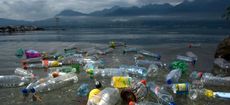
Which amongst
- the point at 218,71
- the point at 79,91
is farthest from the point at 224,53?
the point at 79,91

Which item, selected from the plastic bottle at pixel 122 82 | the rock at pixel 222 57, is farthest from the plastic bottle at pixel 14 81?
the rock at pixel 222 57

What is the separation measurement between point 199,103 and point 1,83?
6514mm

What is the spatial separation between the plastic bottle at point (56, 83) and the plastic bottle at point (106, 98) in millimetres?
2484

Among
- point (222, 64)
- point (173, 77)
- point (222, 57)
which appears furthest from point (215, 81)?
point (222, 57)

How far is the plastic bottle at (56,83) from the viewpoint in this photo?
32.5 ft

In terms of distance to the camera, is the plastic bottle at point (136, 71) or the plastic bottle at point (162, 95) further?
the plastic bottle at point (136, 71)

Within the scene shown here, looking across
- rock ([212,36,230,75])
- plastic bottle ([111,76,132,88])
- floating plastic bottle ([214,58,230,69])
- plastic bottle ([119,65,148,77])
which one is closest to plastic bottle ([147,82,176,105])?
plastic bottle ([111,76,132,88])

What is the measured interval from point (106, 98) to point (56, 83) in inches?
121

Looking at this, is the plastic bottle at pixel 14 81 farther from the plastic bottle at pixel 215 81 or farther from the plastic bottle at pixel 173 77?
the plastic bottle at pixel 215 81

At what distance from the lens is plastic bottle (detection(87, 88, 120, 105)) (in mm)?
7590

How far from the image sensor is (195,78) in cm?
1162

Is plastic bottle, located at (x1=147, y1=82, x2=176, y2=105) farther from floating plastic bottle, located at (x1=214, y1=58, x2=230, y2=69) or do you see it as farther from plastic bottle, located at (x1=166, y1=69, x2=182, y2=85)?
floating plastic bottle, located at (x1=214, y1=58, x2=230, y2=69)

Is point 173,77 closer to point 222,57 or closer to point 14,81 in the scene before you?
point 14,81

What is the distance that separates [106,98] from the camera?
308 inches
